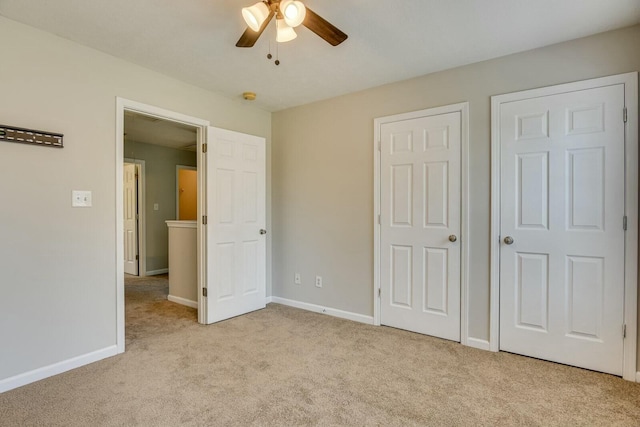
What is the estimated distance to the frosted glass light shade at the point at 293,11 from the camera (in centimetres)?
163

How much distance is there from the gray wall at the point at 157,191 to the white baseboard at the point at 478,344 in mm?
5360

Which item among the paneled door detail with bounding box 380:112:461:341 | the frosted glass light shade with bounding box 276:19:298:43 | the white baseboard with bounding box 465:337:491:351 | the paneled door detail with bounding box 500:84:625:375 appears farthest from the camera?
the paneled door detail with bounding box 380:112:461:341

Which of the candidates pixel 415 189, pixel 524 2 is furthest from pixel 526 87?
pixel 415 189

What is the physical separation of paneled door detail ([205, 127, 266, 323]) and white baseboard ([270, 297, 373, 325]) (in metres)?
0.26

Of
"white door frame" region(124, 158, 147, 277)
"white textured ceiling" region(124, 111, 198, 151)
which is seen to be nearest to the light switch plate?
"white textured ceiling" region(124, 111, 198, 151)

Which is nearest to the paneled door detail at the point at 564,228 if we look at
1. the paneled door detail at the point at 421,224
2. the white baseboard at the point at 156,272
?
the paneled door detail at the point at 421,224

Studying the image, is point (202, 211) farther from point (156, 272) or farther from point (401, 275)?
point (156, 272)

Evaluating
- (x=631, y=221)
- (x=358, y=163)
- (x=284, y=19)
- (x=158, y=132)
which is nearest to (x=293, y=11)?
(x=284, y=19)

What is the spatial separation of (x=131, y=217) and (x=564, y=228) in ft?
20.6

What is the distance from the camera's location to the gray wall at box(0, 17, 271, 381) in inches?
83.7

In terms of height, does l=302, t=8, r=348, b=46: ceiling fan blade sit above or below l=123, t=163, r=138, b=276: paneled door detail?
above

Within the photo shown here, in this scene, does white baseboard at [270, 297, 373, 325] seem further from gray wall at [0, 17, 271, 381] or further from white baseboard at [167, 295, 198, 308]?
gray wall at [0, 17, 271, 381]

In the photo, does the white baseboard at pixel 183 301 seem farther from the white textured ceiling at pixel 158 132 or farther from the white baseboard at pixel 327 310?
the white textured ceiling at pixel 158 132

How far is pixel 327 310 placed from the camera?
3.63 metres
